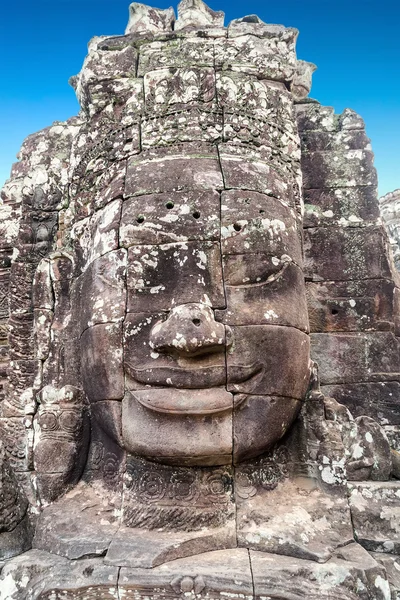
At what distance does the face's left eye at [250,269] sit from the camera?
3521 millimetres

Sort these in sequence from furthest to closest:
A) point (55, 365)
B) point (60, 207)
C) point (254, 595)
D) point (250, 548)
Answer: point (60, 207)
point (55, 365)
point (250, 548)
point (254, 595)

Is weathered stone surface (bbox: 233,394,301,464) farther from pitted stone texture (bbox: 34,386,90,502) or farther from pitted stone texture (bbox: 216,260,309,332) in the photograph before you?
pitted stone texture (bbox: 34,386,90,502)

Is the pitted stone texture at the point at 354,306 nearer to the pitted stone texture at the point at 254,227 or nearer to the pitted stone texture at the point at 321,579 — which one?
the pitted stone texture at the point at 254,227

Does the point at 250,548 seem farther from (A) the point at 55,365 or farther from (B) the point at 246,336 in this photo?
(A) the point at 55,365

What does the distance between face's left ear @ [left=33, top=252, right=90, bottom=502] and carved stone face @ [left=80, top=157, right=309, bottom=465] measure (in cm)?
31

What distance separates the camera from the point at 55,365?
13.5 feet

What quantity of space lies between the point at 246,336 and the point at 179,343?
508 mm

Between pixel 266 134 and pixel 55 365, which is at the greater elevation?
pixel 266 134

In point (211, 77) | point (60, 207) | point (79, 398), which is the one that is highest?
point (211, 77)

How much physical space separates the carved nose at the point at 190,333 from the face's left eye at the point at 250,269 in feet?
1.12

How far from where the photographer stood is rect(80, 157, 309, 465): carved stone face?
3227mm

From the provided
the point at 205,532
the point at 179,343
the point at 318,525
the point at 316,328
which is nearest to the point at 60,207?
the point at 179,343

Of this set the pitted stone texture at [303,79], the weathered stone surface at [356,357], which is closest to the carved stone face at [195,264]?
the weathered stone surface at [356,357]

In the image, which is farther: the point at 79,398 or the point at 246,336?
the point at 79,398
